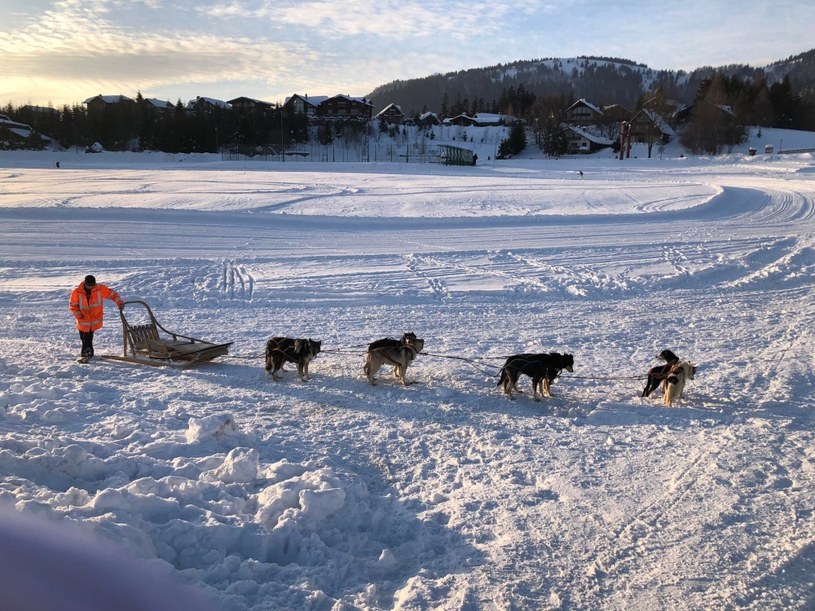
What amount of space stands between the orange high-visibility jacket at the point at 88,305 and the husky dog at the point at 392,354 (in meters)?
3.84

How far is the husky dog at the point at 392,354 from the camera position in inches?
308

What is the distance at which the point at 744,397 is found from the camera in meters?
7.42

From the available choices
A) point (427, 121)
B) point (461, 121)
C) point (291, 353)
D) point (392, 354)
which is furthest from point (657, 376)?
point (461, 121)

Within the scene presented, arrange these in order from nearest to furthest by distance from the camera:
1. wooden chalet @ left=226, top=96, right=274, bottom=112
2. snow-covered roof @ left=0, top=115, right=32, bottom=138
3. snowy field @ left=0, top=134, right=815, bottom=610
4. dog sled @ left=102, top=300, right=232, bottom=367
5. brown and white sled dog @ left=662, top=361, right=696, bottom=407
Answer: snowy field @ left=0, top=134, right=815, bottom=610, brown and white sled dog @ left=662, top=361, right=696, bottom=407, dog sled @ left=102, top=300, right=232, bottom=367, snow-covered roof @ left=0, top=115, right=32, bottom=138, wooden chalet @ left=226, top=96, right=274, bottom=112

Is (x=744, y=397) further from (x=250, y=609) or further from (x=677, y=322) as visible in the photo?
(x=250, y=609)

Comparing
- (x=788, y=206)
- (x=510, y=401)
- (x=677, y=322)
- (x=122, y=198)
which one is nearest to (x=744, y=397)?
(x=510, y=401)

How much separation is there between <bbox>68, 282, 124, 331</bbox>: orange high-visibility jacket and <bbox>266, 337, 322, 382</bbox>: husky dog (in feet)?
8.16

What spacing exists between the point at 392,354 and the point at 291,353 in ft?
4.54

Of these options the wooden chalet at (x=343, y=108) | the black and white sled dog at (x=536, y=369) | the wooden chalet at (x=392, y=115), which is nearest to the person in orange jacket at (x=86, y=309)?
the black and white sled dog at (x=536, y=369)

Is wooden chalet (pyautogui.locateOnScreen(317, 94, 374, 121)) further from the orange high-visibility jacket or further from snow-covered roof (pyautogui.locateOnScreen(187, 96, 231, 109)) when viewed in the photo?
the orange high-visibility jacket

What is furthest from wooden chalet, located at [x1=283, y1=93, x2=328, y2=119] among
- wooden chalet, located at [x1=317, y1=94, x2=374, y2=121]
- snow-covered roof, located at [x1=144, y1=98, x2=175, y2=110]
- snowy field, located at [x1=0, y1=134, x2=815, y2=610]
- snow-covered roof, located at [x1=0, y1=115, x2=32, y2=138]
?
snowy field, located at [x1=0, y1=134, x2=815, y2=610]

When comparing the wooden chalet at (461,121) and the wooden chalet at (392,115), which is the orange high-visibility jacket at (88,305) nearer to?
the wooden chalet at (392,115)

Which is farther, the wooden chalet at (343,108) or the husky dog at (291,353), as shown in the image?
the wooden chalet at (343,108)

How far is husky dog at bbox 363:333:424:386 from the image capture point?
783 cm
